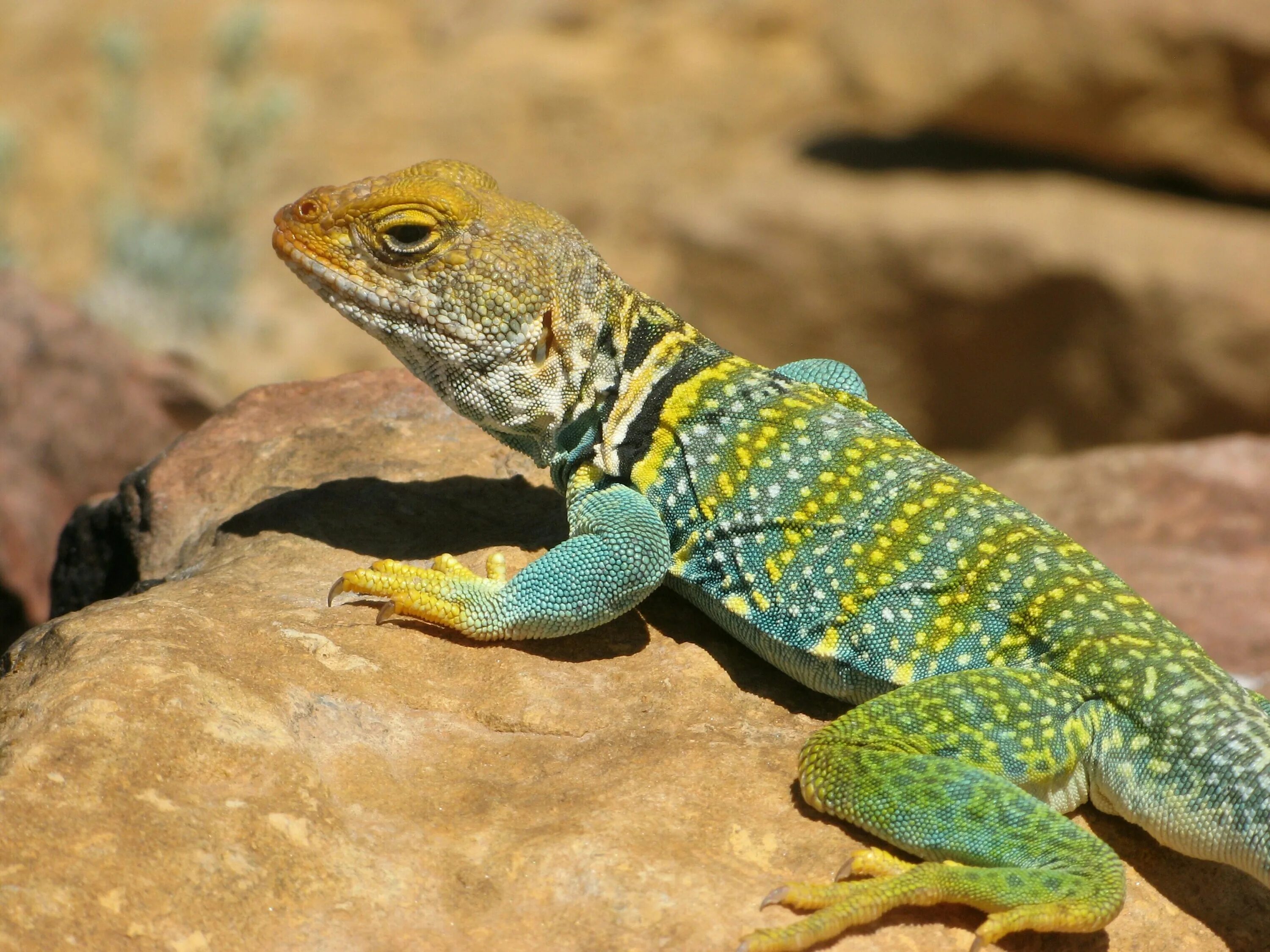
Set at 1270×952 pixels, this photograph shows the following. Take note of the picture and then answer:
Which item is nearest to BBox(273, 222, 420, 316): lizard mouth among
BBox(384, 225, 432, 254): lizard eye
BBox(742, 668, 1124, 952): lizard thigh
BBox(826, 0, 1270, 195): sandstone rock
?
BBox(384, 225, 432, 254): lizard eye

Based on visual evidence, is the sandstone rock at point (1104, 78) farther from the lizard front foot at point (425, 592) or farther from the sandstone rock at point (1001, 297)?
the lizard front foot at point (425, 592)

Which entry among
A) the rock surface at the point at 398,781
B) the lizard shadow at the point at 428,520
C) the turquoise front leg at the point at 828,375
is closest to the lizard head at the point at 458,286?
the lizard shadow at the point at 428,520

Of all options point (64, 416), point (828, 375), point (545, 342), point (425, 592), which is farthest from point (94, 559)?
point (828, 375)

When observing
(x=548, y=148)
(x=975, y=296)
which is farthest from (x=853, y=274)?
(x=548, y=148)

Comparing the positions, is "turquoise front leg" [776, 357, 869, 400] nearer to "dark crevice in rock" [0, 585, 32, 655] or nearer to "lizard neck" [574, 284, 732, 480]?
"lizard neck" [574, 284, 732, 480]

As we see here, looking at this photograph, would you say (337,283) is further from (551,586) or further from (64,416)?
(64,416)
